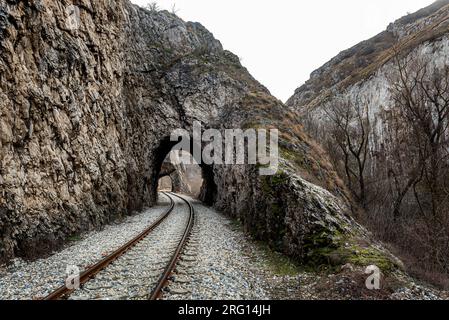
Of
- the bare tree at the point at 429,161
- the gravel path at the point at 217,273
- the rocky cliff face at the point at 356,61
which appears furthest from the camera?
the rocky cliff face at the point at 356,61

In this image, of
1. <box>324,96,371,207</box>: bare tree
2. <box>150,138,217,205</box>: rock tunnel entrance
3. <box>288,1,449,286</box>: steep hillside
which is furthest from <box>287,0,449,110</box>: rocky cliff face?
<box>150,138,217,205</box>: rock tunnel entrance

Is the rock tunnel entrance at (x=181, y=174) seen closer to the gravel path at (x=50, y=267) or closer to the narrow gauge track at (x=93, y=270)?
the gravel path at (x=50, y=267)

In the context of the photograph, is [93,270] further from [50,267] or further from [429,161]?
[429,161]

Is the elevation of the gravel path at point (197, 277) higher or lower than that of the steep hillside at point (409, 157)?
lower

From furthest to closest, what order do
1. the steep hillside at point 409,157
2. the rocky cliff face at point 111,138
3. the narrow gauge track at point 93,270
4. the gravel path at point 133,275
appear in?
the steep hillside at point 409,157 < the rocky cliff face at point 111,138 < the gravel path at point 133,275 < the narrow gauge track at point 93,270

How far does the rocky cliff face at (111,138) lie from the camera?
29.8ft

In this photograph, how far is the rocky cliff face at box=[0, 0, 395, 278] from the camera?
29.8ft

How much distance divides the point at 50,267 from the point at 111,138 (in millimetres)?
10510

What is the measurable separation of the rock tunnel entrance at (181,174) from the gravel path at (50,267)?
16.1 meters

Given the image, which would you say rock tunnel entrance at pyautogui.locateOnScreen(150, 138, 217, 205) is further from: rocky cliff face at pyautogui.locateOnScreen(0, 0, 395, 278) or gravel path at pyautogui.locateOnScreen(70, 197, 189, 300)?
gravel path at pyautogui.locateOnScreen(70, 197, 189, 300)

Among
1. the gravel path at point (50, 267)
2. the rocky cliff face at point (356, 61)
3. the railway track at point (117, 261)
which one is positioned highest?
the rocky cliff face at point (356, 61)

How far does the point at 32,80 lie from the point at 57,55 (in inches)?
86.4

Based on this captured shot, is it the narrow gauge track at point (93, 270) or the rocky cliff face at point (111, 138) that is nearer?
the narrow gauge track at point (93, 270)

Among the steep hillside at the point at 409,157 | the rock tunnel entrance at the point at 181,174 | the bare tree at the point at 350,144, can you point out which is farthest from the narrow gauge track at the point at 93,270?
the rock tunnel entrance at the point at 181,174
